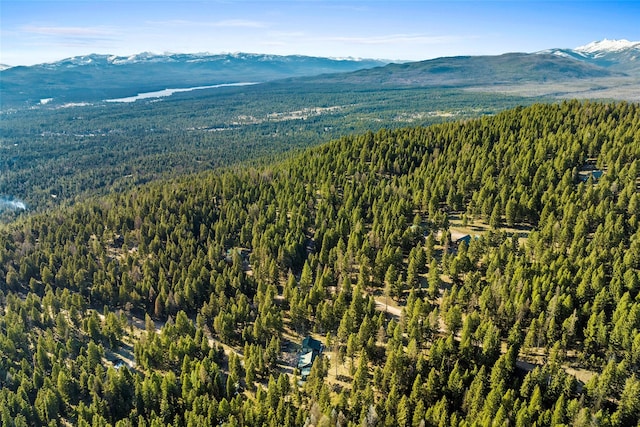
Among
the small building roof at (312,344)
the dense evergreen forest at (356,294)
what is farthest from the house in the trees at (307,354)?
the dense evergreen forest at (356,294)

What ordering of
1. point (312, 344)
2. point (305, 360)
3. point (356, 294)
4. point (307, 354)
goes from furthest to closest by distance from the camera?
point (356, 294) < point (312, 344) < point (307, 354) < point (305, 360)

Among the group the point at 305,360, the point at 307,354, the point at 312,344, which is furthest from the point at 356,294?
the point at 305,360

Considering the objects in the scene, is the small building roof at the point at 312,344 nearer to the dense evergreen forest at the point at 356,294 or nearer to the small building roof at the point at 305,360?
the small building roof at the point at 305,360

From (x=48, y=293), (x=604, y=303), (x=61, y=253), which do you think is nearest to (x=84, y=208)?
(x=61, y=253)

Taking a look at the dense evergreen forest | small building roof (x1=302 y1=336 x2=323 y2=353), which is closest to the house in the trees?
small building roof (x1=302 y1=336 x2=323 y2=353)

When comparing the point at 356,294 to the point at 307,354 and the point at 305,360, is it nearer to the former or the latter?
the point at 307,354

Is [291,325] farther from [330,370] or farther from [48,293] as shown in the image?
[48,293]
